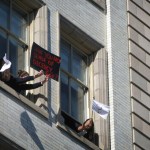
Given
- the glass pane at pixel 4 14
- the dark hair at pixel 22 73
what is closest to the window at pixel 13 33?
the glass pane at pixel 4 14

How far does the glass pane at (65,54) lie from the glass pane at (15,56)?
66.1 inches

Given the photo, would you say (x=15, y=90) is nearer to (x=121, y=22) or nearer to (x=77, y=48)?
(x=77, y=48)

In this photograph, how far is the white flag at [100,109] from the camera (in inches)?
1133

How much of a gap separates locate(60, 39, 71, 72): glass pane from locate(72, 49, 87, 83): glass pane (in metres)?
0.31

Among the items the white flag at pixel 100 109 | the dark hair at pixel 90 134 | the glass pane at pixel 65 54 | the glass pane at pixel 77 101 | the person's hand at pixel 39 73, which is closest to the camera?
the person's hand at pixel 39 73

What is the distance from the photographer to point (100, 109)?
1134 inches

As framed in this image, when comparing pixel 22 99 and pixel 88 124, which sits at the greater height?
pixel 88 124

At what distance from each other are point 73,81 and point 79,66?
756 millimetres

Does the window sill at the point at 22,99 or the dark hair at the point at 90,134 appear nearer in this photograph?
the window sill at the point at 22,99

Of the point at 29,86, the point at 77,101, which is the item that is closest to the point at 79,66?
the point at 77,101

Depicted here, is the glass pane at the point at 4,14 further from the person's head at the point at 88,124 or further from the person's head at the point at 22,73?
the person's head at the point at 88,124

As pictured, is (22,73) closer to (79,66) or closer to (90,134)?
(90,134)

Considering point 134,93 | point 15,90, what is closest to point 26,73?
point 15,90

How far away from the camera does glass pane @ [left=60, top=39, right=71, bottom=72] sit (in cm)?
2928
